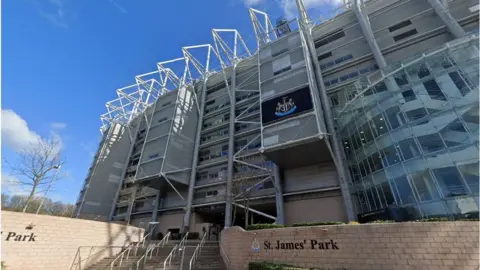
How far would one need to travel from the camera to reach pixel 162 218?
35188mm

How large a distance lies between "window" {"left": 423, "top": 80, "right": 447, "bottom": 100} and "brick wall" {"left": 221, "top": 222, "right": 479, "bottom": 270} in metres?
9.39

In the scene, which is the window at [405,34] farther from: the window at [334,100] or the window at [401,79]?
the window at [401,79]

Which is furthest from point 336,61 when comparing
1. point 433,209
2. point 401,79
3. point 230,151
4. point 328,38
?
point 433,209

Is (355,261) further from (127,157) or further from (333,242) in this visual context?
(127,157)

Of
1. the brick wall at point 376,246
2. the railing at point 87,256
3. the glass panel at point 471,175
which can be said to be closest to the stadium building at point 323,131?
the glass panel at point 471,175

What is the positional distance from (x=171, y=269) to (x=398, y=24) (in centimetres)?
3534

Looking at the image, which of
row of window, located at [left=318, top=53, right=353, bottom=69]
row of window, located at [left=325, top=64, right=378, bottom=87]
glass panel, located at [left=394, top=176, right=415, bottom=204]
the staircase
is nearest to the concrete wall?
glass panel, located at [left=394, top=176, right=415, bottom=204]

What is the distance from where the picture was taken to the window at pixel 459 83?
13633mm

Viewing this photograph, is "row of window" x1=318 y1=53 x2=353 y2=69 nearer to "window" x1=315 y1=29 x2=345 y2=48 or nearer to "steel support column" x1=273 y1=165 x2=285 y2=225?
"window" x1=315 y1=29 x2=345 y2=48

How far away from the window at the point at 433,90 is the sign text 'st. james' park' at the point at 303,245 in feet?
39.4

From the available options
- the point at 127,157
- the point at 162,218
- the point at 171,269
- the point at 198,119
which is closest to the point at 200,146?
the point at 198,119

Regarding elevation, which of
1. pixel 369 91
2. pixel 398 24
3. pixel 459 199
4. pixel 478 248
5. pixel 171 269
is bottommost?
pixel 171 269

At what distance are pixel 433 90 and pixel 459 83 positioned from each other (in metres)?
1.29

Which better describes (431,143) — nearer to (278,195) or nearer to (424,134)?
(424,134)
